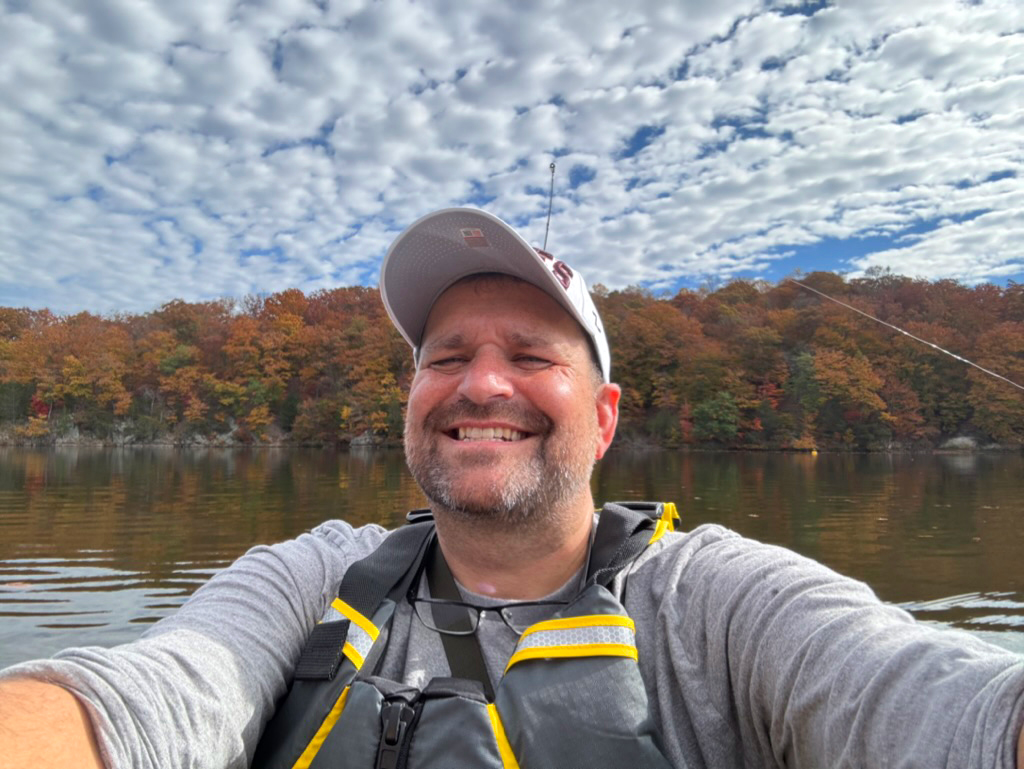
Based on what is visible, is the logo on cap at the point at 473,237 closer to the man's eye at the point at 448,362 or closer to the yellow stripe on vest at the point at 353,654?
the man's eye at the point at 448,362

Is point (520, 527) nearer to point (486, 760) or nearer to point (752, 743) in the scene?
point (486, 760)

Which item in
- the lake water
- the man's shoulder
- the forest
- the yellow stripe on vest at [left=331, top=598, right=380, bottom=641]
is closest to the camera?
the yellow stripe on vest at [left=331, top=598, right=380, bottom=641]

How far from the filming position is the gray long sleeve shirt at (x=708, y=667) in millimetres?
1085

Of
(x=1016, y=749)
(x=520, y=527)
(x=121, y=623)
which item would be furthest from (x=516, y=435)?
(x=121, y=623)

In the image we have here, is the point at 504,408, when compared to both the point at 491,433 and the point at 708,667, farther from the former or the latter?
the point at 708,667

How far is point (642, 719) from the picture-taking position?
1.42 meters

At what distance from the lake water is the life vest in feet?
19.5

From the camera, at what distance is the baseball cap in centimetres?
194

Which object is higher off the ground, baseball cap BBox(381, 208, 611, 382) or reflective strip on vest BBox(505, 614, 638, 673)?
baseball cap BBox(381, 208, 611, 382)

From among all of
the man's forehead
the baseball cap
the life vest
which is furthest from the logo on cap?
the life vest

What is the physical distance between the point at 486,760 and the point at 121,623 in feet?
23.3

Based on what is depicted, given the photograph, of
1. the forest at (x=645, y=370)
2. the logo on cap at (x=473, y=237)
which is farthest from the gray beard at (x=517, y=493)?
the forest at (x=645, y=370)

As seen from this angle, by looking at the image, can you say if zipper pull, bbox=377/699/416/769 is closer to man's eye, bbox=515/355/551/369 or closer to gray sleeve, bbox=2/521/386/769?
gray sleeve, bbox=2/521/386/769

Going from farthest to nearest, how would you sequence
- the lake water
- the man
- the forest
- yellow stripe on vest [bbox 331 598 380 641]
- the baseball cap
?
the forest → the lake water → the baseball cap → yellow stripe on vest [bbox 331 598 380 641] → the man
